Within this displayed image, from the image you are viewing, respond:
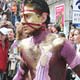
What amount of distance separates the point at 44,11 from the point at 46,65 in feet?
1.91

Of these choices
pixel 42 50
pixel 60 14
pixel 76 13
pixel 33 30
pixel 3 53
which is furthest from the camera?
pixel 60 14

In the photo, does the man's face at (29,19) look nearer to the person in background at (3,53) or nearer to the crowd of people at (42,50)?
the crowd of people at (42,50)

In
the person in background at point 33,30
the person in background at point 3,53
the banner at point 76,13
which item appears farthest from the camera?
the person in background at point 3,53

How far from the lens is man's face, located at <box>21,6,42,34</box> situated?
13.6 feet

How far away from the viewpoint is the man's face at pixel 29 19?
4.15 meters

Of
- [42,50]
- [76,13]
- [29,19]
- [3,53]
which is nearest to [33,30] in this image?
[29,19]

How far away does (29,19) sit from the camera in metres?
4.22

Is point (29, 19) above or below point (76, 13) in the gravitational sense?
above

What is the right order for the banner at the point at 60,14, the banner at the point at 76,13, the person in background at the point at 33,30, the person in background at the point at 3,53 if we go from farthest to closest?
1. the banner at the point at 60,14
2. the person in background at the point at 3,53
3. the banner at the point at 76,13
4. the person in background at the point at 33,30

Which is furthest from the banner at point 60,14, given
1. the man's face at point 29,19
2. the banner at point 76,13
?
the man's face at point 29,19

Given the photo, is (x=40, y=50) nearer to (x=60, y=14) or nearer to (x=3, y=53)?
(x=3, y=53)

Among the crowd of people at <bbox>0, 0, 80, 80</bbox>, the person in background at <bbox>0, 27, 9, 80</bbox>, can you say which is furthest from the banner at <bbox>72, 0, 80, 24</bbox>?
the crowd of people at <bbox>0, 0, 80, 80</bbox>

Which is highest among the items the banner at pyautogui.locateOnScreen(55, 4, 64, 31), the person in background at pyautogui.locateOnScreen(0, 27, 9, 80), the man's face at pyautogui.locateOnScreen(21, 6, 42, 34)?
the man's face at pyautogui.locateOnScreen(21, 6, 42, 34)

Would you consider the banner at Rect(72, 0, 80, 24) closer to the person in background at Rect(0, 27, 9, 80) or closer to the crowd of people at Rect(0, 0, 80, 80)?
the person in background at Rect(0, 27, 9, 80)
